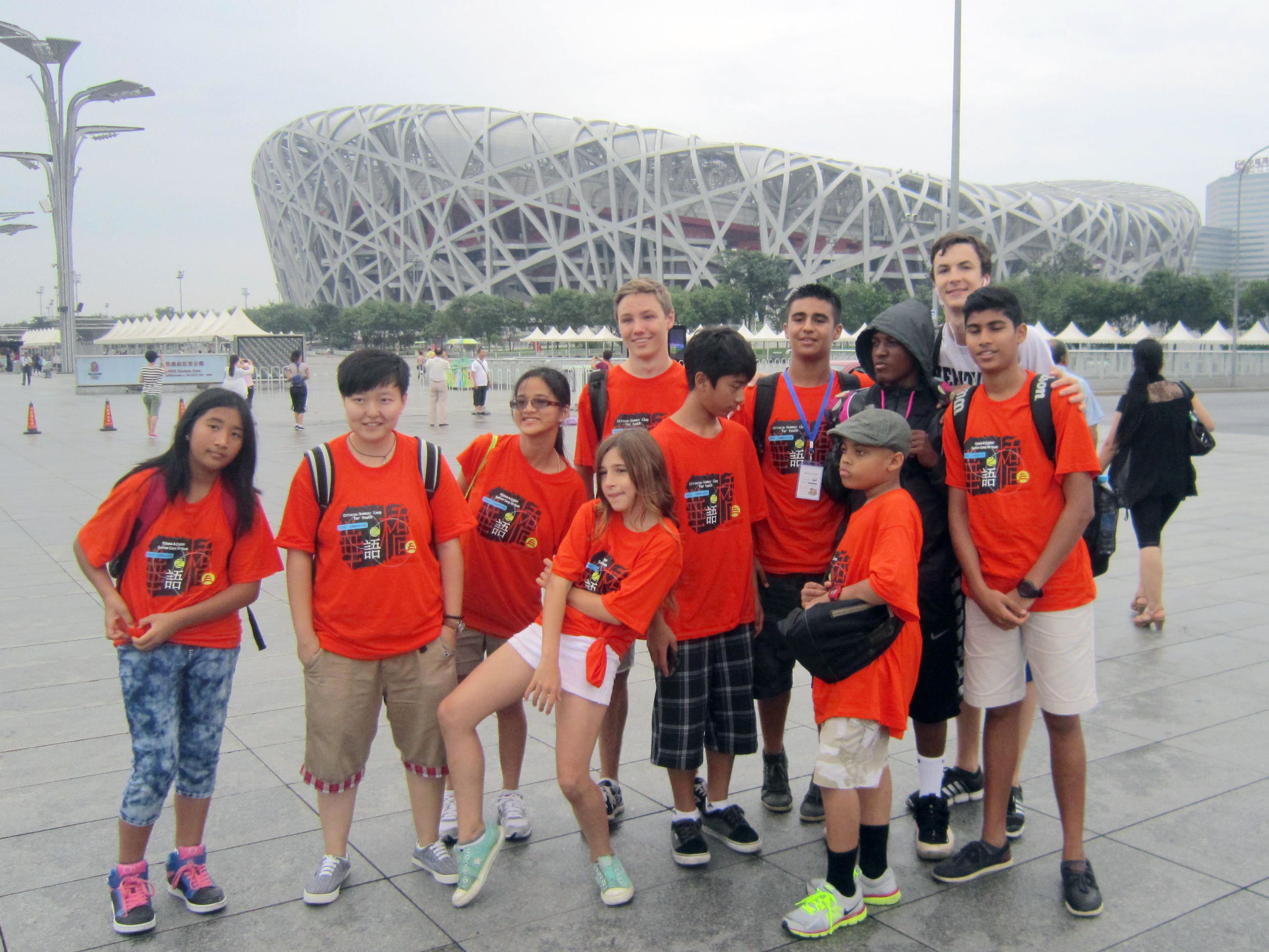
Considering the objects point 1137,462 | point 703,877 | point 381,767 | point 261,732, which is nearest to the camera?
point 703,877

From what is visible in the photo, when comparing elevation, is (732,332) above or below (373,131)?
below

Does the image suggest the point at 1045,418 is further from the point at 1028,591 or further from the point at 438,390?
the point at 438,390

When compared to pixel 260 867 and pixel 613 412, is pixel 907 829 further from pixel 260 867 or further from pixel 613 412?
pixel 260 867

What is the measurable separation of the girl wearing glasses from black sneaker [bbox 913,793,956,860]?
4.11ft

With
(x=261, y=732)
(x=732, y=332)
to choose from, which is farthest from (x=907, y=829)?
(x=261, y=732)

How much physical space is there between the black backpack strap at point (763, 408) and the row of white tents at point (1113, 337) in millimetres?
33728

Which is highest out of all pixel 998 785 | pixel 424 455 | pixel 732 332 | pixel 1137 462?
pixel 732 332

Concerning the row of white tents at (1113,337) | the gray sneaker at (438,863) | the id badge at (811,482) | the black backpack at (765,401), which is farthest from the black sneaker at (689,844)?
the row of white tents at (1113,337)

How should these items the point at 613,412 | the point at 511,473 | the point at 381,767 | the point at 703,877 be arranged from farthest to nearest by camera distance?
the point at 381,767
the point at 613,412
the point at 511,473
the point at 703,877

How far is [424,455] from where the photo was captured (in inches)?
116

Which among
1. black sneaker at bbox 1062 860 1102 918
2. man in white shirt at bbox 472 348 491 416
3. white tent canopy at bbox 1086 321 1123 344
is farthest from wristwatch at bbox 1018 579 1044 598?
white tent canopy at bbox 1086 321 1123 344

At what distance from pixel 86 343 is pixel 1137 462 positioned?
82410 mm

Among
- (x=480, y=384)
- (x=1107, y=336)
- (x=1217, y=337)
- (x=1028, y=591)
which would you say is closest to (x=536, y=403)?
(x=1028, y=591)

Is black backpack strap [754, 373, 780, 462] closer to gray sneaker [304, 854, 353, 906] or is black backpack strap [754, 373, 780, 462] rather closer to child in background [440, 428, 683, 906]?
child in background [440, 428, 683, 906]
